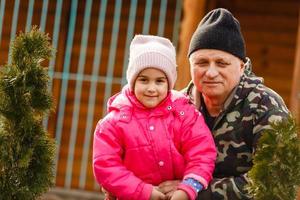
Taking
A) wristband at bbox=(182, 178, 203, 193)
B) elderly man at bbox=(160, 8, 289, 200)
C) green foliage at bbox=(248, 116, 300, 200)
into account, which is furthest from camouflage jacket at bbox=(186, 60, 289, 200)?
green foliage at bbox=(248, 116, 300, 200)

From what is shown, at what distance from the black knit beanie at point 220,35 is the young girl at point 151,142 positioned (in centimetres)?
19

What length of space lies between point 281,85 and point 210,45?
523 centimetres

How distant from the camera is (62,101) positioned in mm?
8508

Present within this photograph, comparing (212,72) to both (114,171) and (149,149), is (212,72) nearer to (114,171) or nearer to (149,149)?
(149,149)

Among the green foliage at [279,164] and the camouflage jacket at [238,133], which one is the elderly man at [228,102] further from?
the green foliage at [279,164]

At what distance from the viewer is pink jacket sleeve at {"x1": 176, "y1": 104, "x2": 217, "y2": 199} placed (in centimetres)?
326

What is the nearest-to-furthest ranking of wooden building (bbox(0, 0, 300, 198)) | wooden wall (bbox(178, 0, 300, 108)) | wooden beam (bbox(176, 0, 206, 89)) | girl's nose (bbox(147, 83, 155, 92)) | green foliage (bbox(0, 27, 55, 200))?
green foliage (bbox(0, 27, 55, 200)) → girl's nose (bbox(147, 83, 155, 92)) → wooden beam (bbox(176, 0, 206, 89)) → wooden building (bbox(0, 0, 300, 198)) → wooden wall (bbox(178, 0, 300, 108))

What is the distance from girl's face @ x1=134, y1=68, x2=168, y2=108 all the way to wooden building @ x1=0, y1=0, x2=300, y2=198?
480cm

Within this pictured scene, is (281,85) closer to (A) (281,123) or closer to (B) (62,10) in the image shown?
(B) (62,10)

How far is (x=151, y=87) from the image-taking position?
331cm

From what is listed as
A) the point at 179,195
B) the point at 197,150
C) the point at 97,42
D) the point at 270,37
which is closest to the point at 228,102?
the point at 197,150

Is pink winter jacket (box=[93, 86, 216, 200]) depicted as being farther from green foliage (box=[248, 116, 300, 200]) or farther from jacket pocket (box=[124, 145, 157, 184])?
green foliage (box=[248, 116, 300, 200])

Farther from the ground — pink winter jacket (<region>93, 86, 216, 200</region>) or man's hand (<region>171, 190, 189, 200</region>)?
pink winter jacket (<region>93, 86, 216, 200</region>)

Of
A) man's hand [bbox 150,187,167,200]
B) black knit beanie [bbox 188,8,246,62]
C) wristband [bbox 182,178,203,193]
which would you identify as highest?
black knit beanie [bbox 188,8,246,62]
